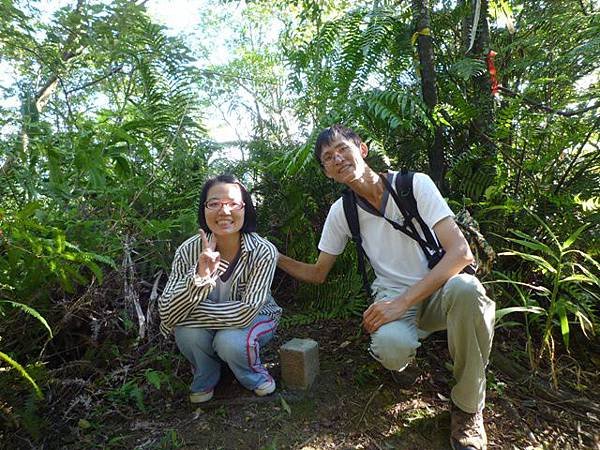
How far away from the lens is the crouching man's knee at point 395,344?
209cm

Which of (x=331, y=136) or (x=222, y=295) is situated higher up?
(x=331, y=136)

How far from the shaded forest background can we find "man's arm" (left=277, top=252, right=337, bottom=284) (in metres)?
0.45

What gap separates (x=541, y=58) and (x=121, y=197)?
3.42 metres

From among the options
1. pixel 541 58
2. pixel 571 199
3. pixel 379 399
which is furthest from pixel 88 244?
pixel 541 58

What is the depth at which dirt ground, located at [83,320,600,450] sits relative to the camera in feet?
6.65

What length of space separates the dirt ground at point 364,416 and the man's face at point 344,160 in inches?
47.5

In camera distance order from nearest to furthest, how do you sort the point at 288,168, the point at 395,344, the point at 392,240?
the point at 395,344
the point at 392,240
the point at 288,168

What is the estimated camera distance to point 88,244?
2240 mm

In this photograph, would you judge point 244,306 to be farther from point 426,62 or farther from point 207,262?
point 426,62

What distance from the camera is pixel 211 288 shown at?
2008 millimetres

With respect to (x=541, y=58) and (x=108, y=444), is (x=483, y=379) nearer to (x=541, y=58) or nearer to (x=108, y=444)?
(x=108, y=444)

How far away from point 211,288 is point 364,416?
1.08 metres

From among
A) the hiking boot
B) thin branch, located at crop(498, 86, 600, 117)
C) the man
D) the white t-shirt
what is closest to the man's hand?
the man

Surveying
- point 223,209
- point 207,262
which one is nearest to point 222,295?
point 207,262
